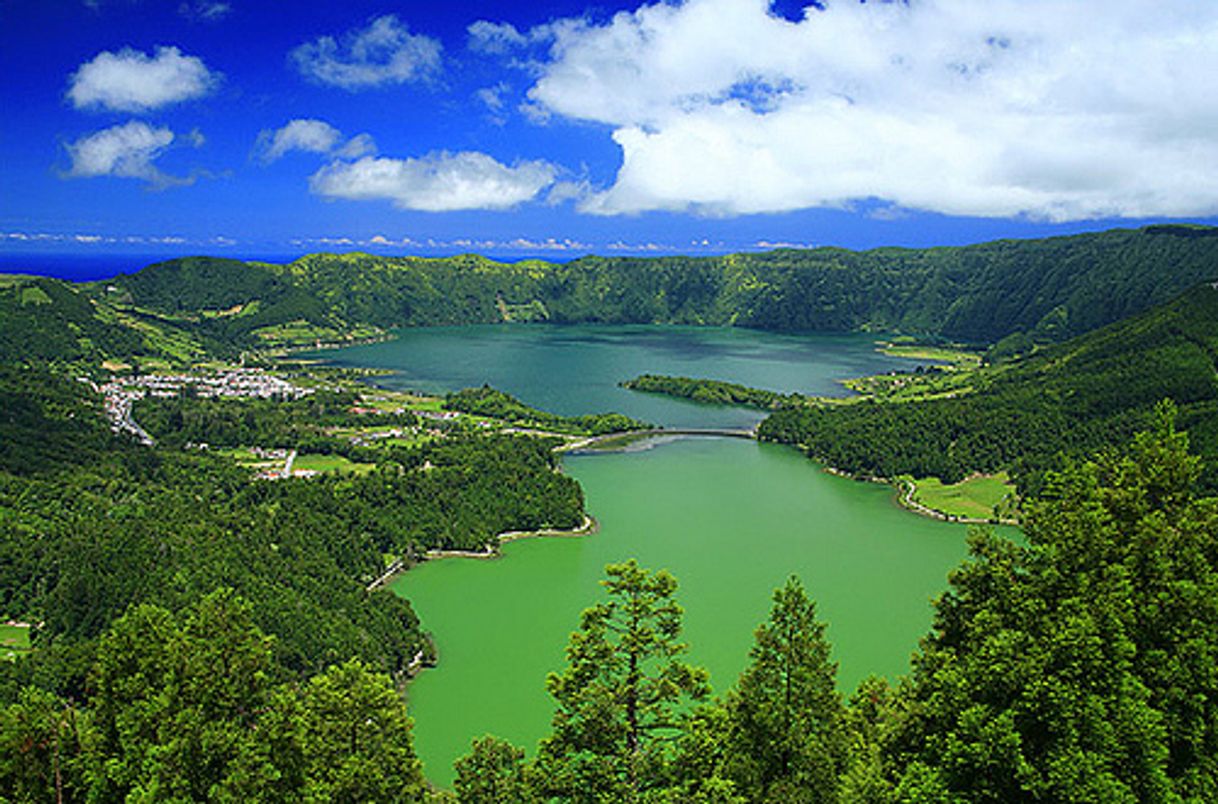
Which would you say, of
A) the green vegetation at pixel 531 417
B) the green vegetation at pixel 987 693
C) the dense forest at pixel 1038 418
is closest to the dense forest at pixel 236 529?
the green vegetation at pixel 531 417

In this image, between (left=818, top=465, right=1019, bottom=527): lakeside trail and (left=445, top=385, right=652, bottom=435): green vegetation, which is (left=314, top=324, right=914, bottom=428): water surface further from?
(left=818, top=465, right=1019, bottom=527): lakeside trail

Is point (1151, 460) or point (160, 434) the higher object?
point (1151, 460)

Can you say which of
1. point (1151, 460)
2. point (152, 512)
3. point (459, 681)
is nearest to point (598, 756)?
point (1151, 460)

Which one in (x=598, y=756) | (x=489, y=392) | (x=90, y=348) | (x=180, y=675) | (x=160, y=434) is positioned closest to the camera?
(x=598, y=756)

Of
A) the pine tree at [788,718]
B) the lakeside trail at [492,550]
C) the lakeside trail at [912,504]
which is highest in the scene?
the pine tree at [788,718]

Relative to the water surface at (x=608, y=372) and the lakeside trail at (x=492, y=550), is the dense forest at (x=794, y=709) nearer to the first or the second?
the lakeside trail at (x=492, y=550)

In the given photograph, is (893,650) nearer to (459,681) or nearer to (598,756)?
(459,681)

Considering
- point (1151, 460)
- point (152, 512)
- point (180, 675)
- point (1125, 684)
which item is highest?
point (1151, 460)
